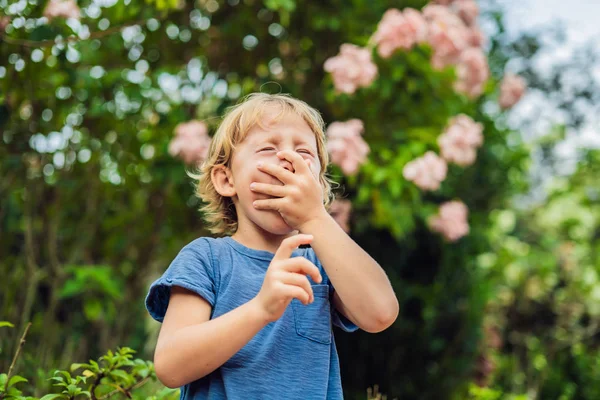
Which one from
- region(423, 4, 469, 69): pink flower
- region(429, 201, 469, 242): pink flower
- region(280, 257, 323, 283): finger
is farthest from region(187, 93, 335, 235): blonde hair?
region(429, 201, 469, 242): pink flower

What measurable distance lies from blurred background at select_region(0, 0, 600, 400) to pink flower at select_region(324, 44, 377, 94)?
11 millimetres

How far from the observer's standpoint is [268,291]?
124cm

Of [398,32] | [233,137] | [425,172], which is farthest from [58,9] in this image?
[233,137]

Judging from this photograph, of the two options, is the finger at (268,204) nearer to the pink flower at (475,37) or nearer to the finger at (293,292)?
the finger at (293,292)

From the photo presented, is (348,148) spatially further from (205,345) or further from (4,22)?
(205,345)

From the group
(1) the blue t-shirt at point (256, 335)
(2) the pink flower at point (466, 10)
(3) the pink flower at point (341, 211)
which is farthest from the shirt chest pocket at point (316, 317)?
(2) the pink flower at point (466, 10)

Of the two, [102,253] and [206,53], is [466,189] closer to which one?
[206,53]

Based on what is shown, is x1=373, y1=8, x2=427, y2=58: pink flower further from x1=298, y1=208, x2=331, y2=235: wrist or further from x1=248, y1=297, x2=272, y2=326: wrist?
x1=248, y1=297, x2=272, y2=326: wrist

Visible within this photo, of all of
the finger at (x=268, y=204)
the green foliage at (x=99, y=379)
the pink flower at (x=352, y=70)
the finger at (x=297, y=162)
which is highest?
the pink flower at (x=352, y=70)

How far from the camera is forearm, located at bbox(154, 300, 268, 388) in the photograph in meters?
1.28

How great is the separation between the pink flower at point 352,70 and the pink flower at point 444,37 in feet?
1.30

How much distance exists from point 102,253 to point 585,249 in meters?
6.38

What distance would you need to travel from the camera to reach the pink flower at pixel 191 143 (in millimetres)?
3592

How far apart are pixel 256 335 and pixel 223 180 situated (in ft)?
1.35
